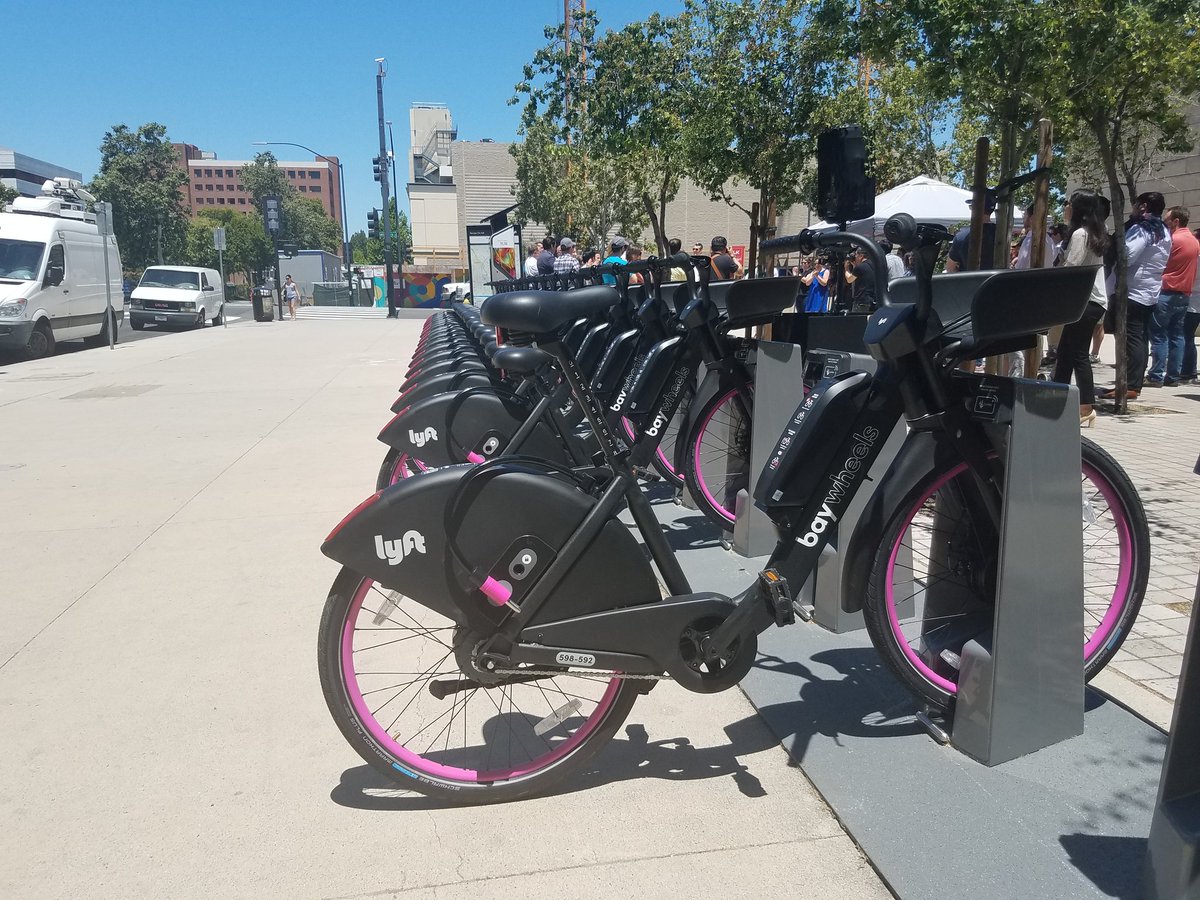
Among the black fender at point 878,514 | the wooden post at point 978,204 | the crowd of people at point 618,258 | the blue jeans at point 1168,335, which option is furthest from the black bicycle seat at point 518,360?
the blue jeans at point 1168,335

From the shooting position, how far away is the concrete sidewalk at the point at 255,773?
7.39 feet

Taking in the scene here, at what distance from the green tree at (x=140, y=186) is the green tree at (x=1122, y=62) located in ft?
215

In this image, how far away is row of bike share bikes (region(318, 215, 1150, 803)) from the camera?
2.38 meters

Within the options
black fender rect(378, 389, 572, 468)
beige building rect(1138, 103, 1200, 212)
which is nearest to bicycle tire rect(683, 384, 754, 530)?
black fender rect(378, 389, 572, 468)

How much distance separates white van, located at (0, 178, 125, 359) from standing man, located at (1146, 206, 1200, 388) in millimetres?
17446

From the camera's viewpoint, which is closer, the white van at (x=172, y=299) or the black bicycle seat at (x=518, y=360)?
the black bicycle seat at (x=518, y=360)

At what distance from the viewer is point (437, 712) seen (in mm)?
3004

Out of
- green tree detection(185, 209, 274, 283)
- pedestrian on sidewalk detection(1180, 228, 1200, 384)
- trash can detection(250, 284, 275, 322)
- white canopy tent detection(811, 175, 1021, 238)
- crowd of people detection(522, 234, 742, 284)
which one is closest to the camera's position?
crowd of people detection(522, 234, 742, 284)

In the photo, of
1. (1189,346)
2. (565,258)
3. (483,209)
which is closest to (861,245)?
(565,258)

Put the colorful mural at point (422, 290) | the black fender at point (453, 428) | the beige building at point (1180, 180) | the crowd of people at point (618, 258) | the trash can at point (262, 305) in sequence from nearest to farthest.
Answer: the black fender at point (453, 428) < the crowd of people at point (618, 258) < the beige building at point (1180, 180) < the trash can at point (262, 305) < the colorful mural at point (422, 290)

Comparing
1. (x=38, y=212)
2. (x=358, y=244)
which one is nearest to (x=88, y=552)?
(x=38, y=212)

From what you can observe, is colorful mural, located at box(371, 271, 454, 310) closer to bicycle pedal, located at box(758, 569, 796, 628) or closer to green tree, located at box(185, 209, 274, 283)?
green tree, located at box(185, 209, 274, 283)

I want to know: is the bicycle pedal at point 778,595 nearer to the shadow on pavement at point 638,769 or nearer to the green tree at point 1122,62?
the shadow on pavement at point 638,769

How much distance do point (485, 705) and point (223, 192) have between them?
554ft
